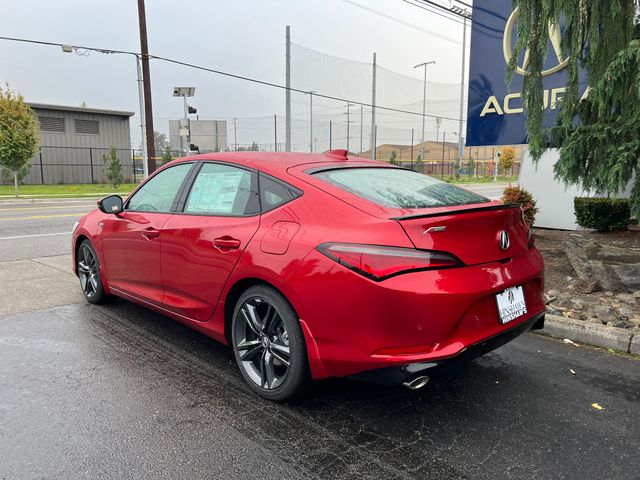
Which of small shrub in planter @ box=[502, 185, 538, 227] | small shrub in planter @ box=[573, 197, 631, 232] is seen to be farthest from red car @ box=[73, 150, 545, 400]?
small shrub in planter @ box=[573, 197, 631, 232]

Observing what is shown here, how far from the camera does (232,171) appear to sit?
3.55m

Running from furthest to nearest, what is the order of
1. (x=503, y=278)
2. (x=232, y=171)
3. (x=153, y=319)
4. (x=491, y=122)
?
(x=491, y=122), (x=153, y=319), (x=232, y=171), (x=503, y=278)

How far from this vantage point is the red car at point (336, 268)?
2.47m

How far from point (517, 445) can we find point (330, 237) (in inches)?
57.9

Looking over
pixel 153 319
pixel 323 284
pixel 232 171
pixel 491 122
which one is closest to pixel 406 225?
pixel 323 284

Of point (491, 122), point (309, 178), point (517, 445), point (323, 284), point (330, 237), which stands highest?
point (491, 122)

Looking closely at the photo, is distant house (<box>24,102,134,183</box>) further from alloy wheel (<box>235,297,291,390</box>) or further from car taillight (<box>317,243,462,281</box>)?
car taillight (<box>317,243,462,281</box>)

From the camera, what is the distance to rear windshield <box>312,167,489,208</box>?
296 centimetres

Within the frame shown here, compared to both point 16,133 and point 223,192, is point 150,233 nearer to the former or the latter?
point 223,192

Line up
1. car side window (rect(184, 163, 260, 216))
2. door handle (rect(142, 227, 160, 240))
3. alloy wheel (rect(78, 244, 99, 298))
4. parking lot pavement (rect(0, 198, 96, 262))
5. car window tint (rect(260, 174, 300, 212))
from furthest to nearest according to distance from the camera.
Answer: parking lot pavement (rect(0, 198, 96, 262))
alloy wheel (rect(78, 244, 99, 298))
door handle (rect(142, 227, 160, 240))
car side window (rect(184, 163, 260, 216))
car window tint (rect(260, 174, 300, 212))

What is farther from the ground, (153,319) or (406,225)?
(406,225)

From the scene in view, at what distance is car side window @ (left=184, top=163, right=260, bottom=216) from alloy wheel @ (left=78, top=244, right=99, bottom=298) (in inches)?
71.1

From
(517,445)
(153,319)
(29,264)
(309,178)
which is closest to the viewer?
(517,445)

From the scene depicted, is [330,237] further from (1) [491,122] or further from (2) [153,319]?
(1) [491,122]
